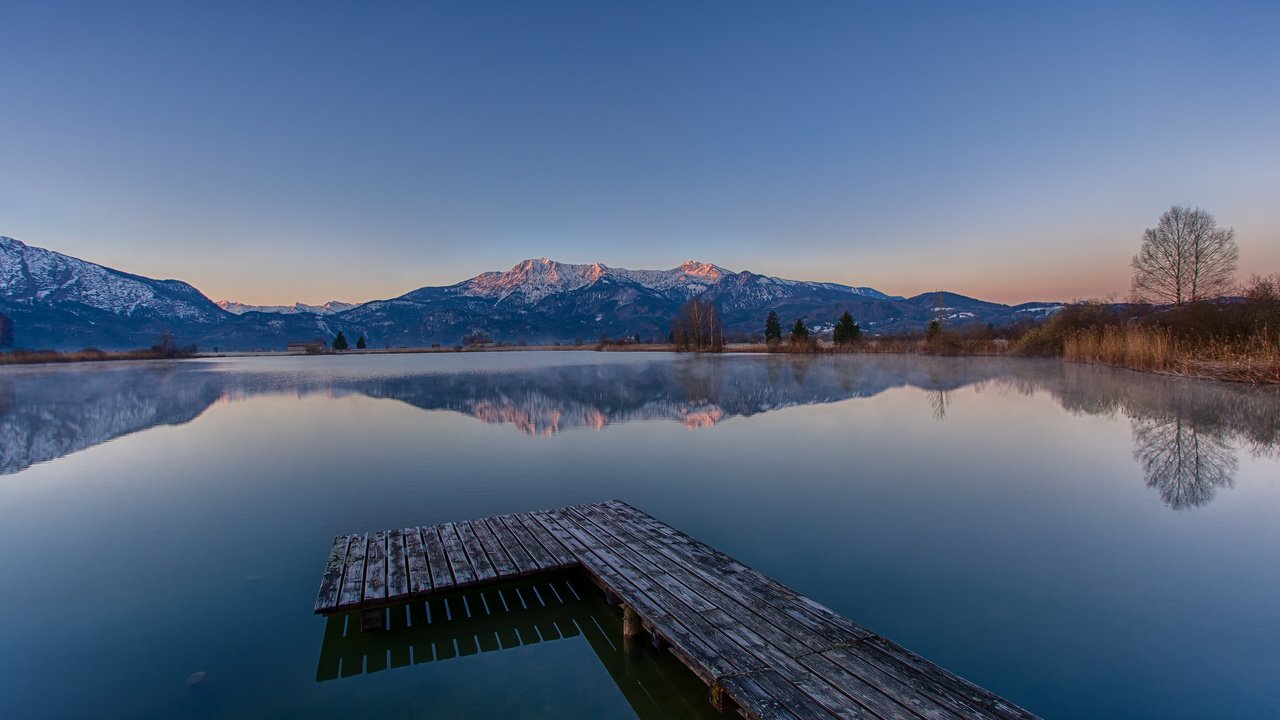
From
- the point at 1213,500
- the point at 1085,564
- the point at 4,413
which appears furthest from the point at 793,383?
the point at 4,413

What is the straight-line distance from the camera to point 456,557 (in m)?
5.98

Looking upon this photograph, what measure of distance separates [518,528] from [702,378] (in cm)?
2412

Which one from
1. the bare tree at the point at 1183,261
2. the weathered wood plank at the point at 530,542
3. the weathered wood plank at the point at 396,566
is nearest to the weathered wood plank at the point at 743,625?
the weathered wood plank at the point at 530,542

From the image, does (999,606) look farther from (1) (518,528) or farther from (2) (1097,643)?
(1) (518,528)

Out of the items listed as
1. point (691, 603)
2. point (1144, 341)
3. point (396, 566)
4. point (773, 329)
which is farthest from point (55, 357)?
point (1144, 341)

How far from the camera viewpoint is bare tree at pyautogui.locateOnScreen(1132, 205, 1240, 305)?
1339 inches

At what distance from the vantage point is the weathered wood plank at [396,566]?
203 inches

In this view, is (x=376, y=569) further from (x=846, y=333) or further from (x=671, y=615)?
(x=846, y=333)

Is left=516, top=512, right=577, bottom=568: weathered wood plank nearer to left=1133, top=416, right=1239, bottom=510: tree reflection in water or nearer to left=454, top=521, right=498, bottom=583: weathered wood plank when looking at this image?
left=454, top=521, right=498, bottom=583: weathered wood plank

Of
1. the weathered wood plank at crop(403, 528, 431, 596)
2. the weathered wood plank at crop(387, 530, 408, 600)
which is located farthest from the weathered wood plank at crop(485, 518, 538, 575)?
the weathered wood plank at crop(387, 530, 408, 600)

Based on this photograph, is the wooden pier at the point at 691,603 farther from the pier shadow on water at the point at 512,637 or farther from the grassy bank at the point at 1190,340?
the grassy bank at the point at 1190,340

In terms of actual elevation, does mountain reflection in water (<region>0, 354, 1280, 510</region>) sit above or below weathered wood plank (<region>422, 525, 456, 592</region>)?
below

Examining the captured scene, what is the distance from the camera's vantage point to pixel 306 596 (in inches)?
225

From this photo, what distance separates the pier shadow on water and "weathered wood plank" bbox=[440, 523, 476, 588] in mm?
291
